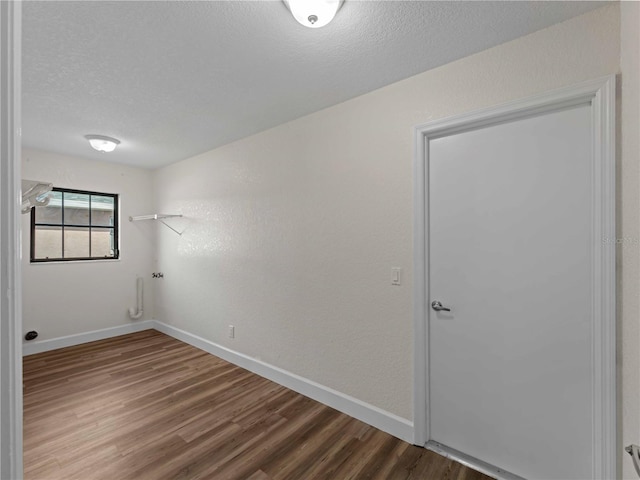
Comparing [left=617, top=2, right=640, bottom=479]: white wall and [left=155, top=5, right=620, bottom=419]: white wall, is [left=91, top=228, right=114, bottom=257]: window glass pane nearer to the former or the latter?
[left=155, top=5, right=620, bottom=419]: white wall

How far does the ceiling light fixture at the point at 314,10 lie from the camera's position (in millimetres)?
1358

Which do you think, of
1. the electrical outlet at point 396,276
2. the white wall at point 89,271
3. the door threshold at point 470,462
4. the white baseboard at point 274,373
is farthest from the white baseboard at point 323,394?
the white wall at point 89,271

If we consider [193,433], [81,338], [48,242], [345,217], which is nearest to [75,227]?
[48,242]

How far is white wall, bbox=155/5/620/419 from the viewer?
5.42 ft

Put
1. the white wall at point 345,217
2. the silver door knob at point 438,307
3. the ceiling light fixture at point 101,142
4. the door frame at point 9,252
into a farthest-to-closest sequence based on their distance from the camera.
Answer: the ceiling light fixture at point 101,142, the silver door knob at point 438,307, the white wall at point 345,217, the door frame at point 9,252

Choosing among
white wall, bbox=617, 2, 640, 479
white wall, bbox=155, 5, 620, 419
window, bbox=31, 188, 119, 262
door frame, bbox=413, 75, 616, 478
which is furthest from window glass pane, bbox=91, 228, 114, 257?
white wall, bbox=617, 2, 640, 479

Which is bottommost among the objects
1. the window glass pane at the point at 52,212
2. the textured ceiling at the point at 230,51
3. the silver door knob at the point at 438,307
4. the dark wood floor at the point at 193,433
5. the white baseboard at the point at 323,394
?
the dark wood floor at the point at 193,433

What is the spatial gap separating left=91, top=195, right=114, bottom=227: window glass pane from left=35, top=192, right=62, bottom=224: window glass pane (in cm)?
36

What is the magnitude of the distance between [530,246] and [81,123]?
12.3 feet

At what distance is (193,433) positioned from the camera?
208 cm

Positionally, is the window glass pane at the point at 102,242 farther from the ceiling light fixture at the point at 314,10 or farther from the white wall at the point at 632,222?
the white wall at the point at 632,222

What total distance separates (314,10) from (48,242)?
4258 millimetres

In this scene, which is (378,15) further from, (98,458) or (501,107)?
(98,458)

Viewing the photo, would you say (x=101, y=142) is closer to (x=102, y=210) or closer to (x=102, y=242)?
(x=102, y=210)
